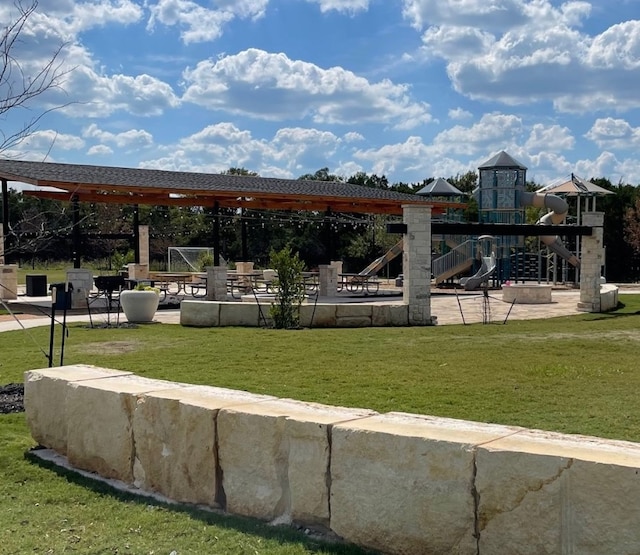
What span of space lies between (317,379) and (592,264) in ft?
42.8

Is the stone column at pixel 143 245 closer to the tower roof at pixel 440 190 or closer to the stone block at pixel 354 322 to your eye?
the tower roof at pixel 440 190

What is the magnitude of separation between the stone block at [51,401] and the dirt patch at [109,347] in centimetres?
500

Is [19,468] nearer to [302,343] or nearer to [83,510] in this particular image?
[83,510]

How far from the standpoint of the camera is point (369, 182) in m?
55.5

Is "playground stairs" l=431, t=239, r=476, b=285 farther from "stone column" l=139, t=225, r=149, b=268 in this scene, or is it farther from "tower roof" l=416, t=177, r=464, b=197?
"stone column" l=139, t=225, r=149, b=268

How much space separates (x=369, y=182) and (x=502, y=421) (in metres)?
50.0

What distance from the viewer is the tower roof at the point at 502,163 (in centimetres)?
3159

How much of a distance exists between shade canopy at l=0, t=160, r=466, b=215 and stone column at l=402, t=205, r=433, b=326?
380cm

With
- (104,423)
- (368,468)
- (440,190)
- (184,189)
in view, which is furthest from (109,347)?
(440,190)

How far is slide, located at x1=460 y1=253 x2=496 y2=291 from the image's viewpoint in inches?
1077

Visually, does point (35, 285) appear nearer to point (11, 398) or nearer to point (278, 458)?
point (11, 398)

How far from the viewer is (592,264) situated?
63.0ft

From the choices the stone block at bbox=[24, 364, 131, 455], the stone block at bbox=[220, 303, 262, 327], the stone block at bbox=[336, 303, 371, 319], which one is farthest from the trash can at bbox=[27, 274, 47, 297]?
the stone block at bbox=[24, 364, 131, 455]

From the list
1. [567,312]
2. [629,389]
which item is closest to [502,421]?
[629,389]
